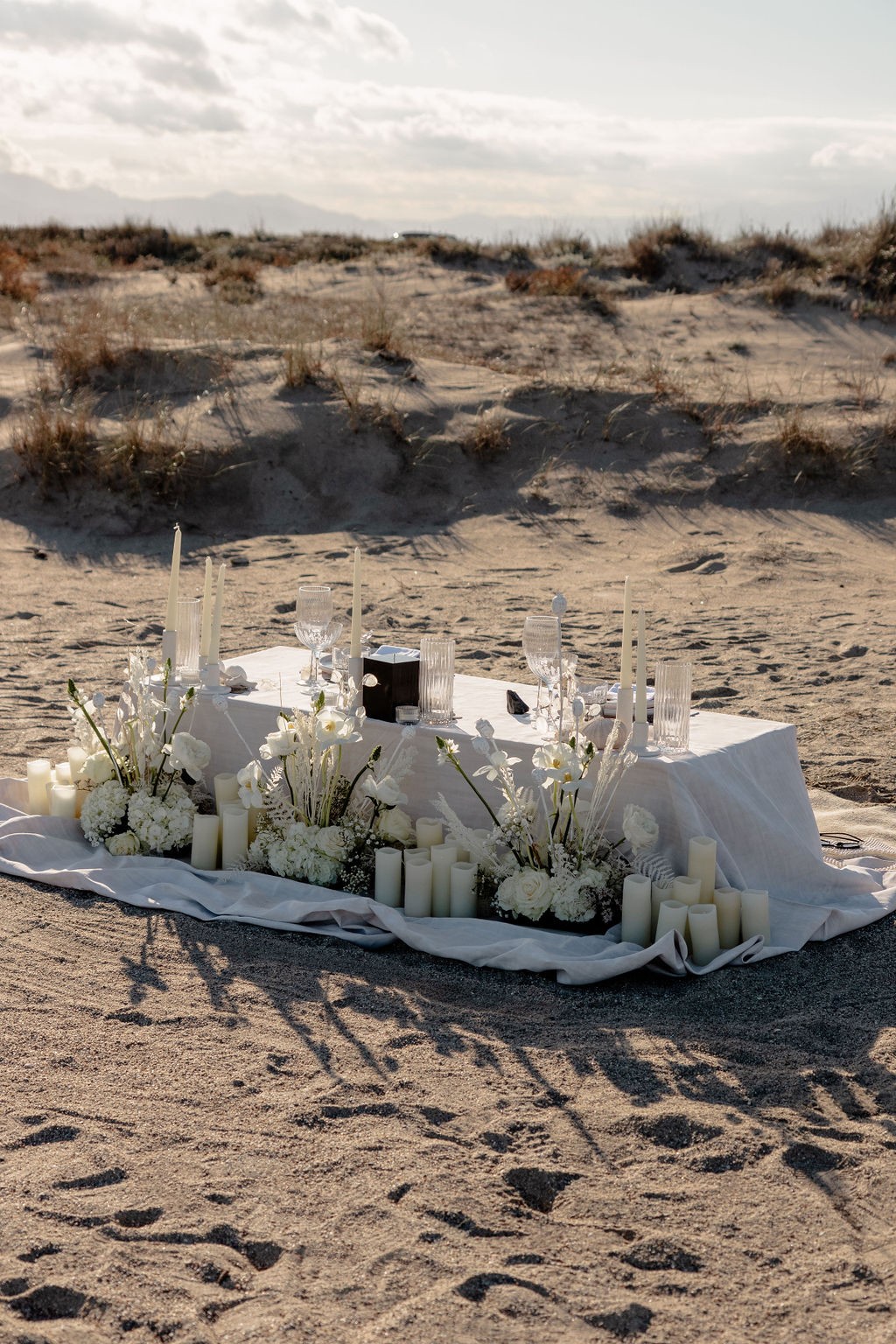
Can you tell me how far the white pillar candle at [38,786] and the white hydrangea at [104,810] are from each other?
12.0 inches

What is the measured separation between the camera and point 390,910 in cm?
432

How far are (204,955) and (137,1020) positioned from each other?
464mm

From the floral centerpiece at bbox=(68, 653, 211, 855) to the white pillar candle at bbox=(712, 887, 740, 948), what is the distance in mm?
1826

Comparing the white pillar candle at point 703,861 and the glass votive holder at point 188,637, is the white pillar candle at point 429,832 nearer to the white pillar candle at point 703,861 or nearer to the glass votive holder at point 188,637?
the white pillar candle at point 703,861

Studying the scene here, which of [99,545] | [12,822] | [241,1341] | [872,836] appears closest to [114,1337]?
[241,1341]

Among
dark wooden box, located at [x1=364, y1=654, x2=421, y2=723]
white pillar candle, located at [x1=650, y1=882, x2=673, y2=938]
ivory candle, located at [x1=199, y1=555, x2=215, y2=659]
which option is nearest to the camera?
white pillar candle, located at [x1=650, y1=882, x2=673, y2=938]

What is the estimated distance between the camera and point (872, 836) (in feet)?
16.8

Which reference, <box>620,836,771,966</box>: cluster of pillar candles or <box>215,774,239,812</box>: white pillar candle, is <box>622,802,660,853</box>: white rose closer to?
<box>620,836,771,966</box>: cluster of pillar candles

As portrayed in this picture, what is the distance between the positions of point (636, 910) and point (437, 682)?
1.01 metres

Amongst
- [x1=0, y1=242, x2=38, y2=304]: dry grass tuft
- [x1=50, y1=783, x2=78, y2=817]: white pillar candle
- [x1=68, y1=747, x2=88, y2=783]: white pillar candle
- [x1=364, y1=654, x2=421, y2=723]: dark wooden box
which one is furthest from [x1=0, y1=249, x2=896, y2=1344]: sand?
[x1=0, y1=242, x2=38, y2=304]: dry grass tuft

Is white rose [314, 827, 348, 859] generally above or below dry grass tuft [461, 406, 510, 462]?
below

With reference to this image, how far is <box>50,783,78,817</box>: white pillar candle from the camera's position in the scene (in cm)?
515

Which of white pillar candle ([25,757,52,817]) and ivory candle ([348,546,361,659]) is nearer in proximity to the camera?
ivory candle ([348,546,361,659])

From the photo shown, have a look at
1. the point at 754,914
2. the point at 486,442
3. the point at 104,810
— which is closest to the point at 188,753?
the point at 104,810
